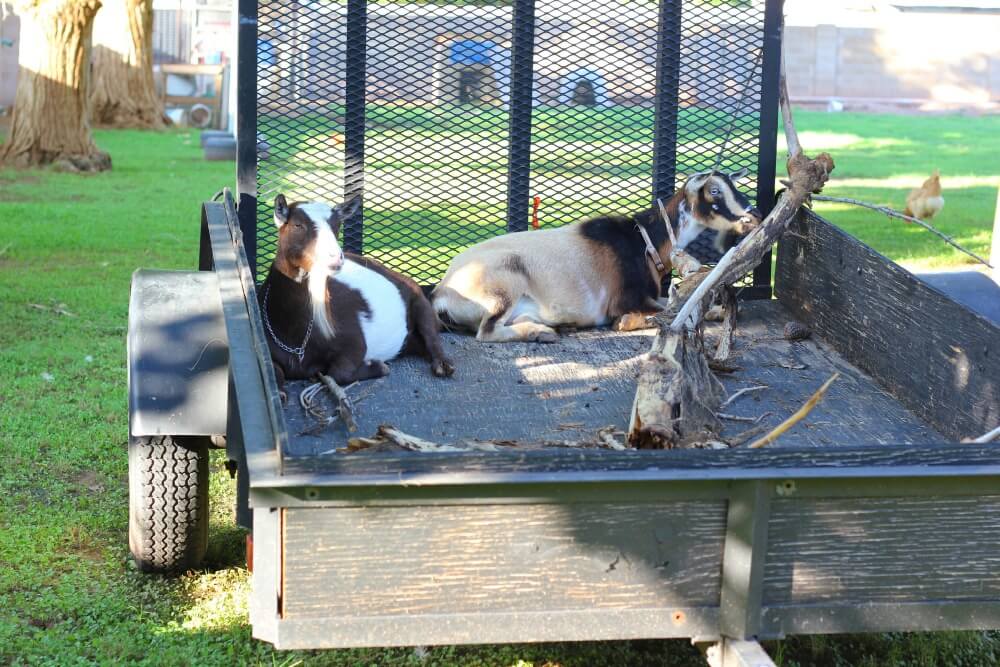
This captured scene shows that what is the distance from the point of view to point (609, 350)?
197 inches

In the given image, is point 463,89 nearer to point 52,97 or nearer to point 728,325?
point 728,325

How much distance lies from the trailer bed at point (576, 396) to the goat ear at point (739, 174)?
610mm

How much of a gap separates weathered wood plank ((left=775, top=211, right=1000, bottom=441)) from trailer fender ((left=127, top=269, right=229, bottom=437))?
2214 millimetres

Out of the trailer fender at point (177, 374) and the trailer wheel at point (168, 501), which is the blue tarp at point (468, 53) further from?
the trailer wheel at point (168, 501)

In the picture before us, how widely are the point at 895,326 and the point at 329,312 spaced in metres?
1.99

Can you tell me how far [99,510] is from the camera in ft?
16.8

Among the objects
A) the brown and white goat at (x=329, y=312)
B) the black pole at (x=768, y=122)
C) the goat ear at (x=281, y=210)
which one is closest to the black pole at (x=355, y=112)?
the brown and white goat at (x=329, y=312)

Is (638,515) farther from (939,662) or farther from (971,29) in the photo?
(971,29)

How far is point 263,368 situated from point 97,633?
1.67 meters

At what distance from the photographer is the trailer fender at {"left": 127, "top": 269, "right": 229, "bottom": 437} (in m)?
3.76

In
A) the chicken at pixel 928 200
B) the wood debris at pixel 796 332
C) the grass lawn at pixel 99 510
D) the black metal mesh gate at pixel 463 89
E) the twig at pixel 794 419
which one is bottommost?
the grass lawn at pixel 99 510

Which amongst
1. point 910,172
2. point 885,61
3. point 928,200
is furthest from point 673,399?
point 885,61

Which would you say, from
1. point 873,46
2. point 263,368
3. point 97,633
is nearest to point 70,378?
point 97,633

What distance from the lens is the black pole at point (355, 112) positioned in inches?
212
